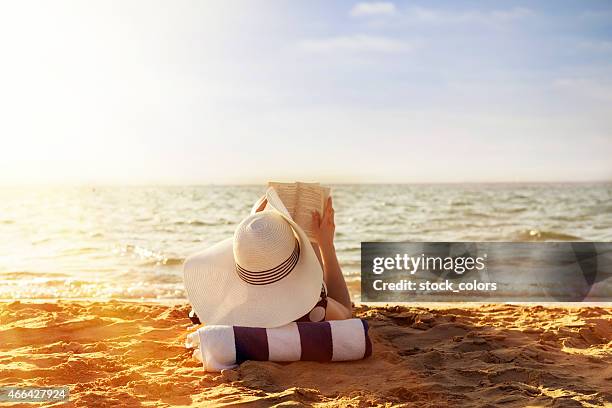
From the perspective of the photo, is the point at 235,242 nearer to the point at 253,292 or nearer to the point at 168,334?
the point at 253,292

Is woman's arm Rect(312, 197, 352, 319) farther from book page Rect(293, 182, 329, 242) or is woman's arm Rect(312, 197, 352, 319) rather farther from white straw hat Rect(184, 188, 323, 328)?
white straw hat Rect(184, 188, 323, 328)

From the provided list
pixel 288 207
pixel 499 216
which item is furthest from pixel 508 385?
pixel 499 216

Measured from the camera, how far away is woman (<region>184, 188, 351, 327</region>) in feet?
11.0

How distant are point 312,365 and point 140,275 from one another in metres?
5.58

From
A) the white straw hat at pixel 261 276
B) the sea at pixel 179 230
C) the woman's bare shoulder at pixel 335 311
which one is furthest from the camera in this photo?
the sea at pixel 179 230

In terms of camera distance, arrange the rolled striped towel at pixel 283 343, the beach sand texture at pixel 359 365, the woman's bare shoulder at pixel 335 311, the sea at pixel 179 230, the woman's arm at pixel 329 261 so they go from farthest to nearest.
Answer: the sea at pixel 179 230 → the woman's arm at pixel 329 261 → the woman's bare shoulder at pixel 335 311 → the rolled striped towel at pixel 283 343 → the beach sand texture at pixel 359 365

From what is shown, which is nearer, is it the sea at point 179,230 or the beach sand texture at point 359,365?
the beach sand texture at point 359,365

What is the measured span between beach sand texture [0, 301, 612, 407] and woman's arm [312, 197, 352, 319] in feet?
1.11

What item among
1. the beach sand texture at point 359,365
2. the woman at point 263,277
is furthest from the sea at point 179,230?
the woman at point 263,277

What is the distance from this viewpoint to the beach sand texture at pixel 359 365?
2.76m

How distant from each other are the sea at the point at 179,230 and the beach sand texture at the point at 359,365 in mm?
2360

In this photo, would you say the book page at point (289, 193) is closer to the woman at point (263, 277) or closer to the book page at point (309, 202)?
the book page at point (309, 202)

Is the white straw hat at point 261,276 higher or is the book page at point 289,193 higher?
the book page at point 289,193

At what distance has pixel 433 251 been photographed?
26.4 ft
